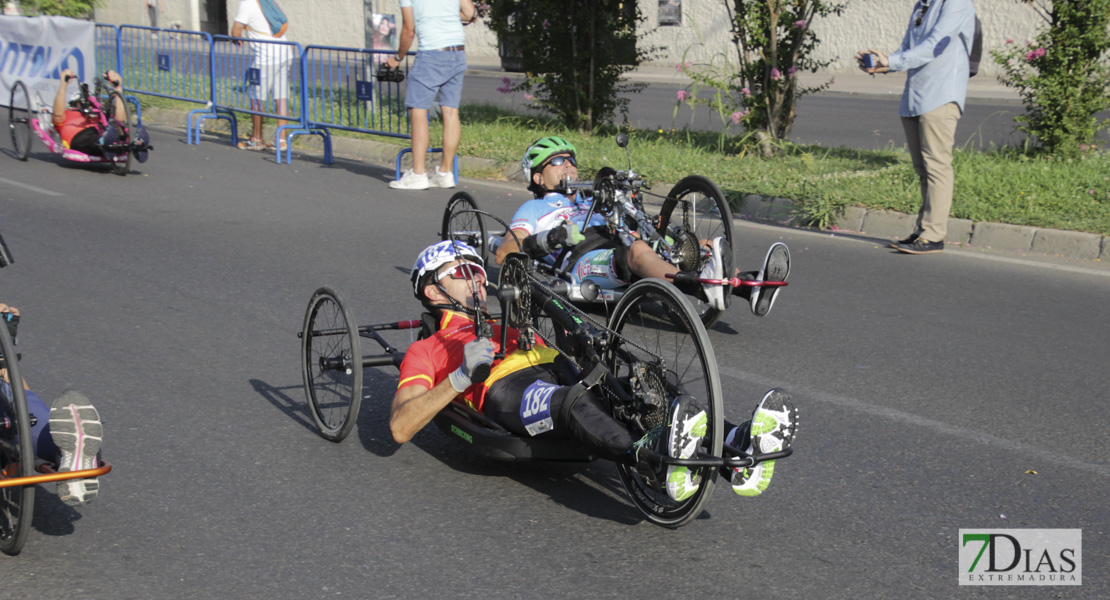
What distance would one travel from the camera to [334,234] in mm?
8664

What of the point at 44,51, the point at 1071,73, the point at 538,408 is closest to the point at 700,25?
the point at 44,51

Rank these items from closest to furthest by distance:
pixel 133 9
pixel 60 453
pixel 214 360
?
pixel 60 453 → pixel 214 360 → pixel 133 9

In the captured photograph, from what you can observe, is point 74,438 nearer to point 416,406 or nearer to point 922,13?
point 416,406

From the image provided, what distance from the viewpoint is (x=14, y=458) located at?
335 centimetres

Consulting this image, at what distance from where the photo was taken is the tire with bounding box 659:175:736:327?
6285 millimetres

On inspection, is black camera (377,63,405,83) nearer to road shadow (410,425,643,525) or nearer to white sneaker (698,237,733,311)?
white sneaker (698,237,733,311)

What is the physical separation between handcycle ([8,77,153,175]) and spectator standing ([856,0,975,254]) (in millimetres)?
6839

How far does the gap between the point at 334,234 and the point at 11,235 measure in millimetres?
2301

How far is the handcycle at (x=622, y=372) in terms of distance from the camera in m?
3.49

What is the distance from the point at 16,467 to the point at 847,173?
871cm

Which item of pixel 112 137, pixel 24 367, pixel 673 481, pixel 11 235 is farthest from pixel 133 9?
pixel 673 481

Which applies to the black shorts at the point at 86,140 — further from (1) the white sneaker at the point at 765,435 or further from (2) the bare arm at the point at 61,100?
(1) the white sneaker at the point at 765,435

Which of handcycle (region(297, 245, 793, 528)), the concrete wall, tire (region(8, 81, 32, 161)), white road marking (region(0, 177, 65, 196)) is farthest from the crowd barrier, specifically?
handcycle (region(297, 245, 793, 528))

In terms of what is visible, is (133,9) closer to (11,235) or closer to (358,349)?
(11,235)
